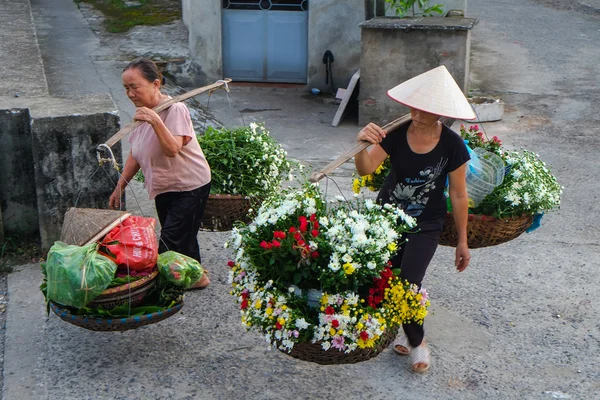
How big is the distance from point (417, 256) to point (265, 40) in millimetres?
7683

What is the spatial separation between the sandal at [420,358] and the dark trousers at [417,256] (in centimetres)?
3

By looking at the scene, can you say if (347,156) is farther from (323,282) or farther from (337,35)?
(337,35)

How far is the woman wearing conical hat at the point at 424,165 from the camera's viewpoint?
4336 millimetres

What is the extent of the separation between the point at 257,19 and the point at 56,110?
6169 mm

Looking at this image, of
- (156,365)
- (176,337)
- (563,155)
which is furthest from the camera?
(563,155)

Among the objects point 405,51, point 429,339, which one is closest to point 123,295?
point 429,339

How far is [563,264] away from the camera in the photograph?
6082 millimetres

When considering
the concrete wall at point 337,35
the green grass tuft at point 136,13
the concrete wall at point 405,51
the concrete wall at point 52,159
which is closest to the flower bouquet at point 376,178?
the concrete wall at point 52,159

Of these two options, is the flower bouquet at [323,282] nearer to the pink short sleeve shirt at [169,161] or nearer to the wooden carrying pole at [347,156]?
the wooden carrying pole at [347,156]

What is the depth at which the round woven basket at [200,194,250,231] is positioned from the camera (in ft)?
17.6

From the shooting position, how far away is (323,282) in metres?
3.92

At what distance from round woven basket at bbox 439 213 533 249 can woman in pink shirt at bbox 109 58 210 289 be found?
1.49 m

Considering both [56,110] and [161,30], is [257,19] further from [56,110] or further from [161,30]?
[56,110]

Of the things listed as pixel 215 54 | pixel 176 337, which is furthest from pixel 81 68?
pixel 176 337
